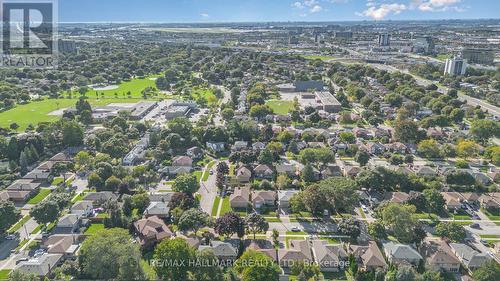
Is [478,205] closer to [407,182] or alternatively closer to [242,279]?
[407,182]

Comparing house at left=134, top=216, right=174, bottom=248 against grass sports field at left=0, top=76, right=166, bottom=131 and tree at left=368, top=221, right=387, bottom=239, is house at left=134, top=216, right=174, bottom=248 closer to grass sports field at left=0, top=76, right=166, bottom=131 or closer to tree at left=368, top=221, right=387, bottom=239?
tree at left=368, top=221, right=387, bottom=239

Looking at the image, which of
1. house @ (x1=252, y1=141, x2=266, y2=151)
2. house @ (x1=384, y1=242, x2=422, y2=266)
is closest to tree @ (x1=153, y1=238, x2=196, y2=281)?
house @ (x1=384, y1=242, x2=422, y2=266)

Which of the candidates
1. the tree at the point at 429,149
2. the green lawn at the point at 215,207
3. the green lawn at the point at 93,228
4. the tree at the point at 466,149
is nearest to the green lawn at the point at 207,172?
the green lawn at the point at 215,207

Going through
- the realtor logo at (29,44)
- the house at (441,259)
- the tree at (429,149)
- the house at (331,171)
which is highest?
the realtor logo at (29,44)

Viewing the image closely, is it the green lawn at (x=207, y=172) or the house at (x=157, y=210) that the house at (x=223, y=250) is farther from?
the green lawn at (x=207, y=172)

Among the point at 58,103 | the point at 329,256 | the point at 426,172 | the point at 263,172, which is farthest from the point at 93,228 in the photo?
the point at 58,103

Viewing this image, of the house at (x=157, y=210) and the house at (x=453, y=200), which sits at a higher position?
the house at (x=453, y=200)

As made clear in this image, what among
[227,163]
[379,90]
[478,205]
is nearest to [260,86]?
[379,90]
